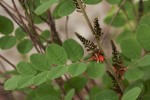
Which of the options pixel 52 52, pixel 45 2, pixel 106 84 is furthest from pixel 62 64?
pixel 106 84

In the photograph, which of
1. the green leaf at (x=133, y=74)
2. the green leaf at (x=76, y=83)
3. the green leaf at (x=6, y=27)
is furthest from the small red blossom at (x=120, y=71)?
the green leaf at (x=6, y=27)

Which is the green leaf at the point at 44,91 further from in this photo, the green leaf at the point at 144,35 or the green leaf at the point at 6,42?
the green leaf at the point at 144,35

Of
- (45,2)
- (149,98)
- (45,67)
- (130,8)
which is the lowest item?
(149,98)

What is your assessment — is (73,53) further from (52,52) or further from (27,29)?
(27,29)

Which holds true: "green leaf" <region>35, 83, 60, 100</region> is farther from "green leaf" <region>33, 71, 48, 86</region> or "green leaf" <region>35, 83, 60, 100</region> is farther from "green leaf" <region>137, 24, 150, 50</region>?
"green leaf" <region>137, 24, 150, 50</region>

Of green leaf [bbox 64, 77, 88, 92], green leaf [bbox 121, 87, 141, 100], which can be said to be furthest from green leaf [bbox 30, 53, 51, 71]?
green leaf [bbox 64, 77, 88, 92]

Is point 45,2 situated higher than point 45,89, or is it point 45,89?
point 45,2
